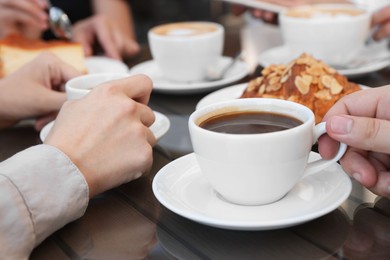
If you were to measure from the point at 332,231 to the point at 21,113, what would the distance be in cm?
69

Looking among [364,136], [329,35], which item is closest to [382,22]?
[329,35]

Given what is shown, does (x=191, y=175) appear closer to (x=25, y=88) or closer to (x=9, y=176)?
(x=9, y=176)

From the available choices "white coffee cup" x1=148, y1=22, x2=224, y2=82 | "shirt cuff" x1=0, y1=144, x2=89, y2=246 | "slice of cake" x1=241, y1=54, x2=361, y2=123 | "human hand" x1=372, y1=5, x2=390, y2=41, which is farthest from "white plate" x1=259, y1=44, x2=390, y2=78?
"shirt cuff" x1=0, y1=144, x2=89, y2=246

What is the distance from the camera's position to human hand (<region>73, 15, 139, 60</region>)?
1.58m

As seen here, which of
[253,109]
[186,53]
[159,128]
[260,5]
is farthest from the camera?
[260,5]

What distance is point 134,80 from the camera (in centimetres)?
84

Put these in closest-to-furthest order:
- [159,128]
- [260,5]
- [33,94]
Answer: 1. [159,128]
2. [33,94]
3. [260,5]

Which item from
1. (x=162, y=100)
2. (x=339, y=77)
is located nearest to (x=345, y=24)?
(x=339, y=77)

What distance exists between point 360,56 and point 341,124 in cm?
79

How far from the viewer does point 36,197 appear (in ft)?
2.19

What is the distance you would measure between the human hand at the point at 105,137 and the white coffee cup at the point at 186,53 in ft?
1.58

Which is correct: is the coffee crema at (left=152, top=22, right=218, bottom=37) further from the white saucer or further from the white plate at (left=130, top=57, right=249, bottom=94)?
the white saucer

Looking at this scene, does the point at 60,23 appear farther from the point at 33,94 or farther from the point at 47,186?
the point at 47,186

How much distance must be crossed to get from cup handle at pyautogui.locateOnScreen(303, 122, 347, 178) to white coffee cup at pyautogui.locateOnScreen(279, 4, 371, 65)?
0.64 metres
